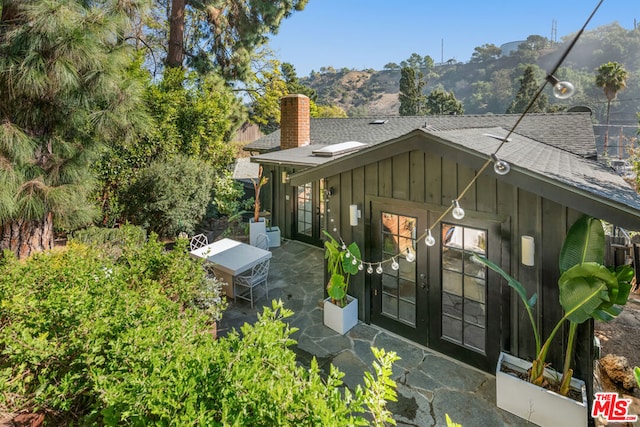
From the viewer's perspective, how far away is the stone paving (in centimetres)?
421

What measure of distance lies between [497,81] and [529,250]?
7173 cm

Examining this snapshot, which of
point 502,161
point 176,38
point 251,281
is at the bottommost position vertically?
point 251,281

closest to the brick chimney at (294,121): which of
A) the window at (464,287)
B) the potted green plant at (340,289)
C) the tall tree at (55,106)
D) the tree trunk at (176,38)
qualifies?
the tree trunk at (176,38)

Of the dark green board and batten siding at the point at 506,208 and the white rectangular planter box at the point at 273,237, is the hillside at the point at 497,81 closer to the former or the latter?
the white rectangular planter box at the point at 273,237

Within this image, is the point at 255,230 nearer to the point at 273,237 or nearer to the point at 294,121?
the point at 273,237

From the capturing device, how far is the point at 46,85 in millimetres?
5910

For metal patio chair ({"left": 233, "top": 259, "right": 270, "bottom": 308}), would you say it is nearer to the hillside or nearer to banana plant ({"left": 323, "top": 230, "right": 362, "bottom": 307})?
banana plant ({"left": 323, "top": 230, "right": 362, "bottom": 307})

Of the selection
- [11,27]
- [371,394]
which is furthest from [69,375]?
[11,27]

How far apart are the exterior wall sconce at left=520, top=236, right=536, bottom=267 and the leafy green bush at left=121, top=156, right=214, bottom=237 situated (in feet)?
29.6

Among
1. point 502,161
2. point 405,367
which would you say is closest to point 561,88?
point 502,161

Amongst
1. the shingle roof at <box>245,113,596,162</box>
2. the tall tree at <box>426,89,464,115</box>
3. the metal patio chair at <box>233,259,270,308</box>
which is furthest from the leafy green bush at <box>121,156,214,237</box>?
the tall tree at <box>426,89,464,115</box>

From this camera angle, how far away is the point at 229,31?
15.2 metres

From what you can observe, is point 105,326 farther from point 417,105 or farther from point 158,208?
point 417,105

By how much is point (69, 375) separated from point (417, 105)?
150 ft
